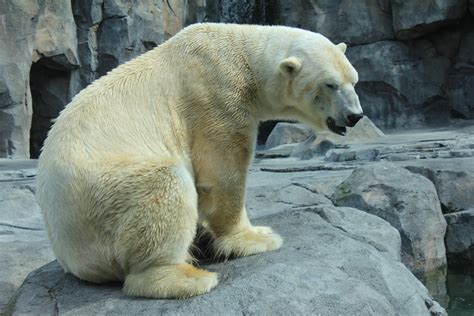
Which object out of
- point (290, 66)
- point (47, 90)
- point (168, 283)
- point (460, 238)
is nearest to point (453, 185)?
point (460, 238)

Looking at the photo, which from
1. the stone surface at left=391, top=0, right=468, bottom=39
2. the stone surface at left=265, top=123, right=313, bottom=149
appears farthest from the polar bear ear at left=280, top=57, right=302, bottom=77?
the stone surface at left=391, top=0, right=468, bottom=39

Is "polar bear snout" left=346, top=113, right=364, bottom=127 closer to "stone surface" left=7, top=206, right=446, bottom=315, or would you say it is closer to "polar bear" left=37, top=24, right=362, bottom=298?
"polar bear" left=37, top=24, right=362, bottom=298

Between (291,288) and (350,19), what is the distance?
44.1 feet

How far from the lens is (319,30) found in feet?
51.3

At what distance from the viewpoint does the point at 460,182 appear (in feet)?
18.6

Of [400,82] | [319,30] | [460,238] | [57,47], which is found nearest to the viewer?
[460,238]

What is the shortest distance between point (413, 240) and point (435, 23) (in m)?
10.6

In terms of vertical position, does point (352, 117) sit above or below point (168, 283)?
above

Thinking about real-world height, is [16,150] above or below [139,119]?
below

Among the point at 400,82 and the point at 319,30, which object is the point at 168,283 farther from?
the point at 319,30

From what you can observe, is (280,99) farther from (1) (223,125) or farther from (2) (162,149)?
(2) (162,149)

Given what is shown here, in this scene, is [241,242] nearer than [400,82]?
Yes

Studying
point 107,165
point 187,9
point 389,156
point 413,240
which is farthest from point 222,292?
point 187,9

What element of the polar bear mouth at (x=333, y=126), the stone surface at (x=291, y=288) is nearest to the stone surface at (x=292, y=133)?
the stone surface at (x=291, y=288)
